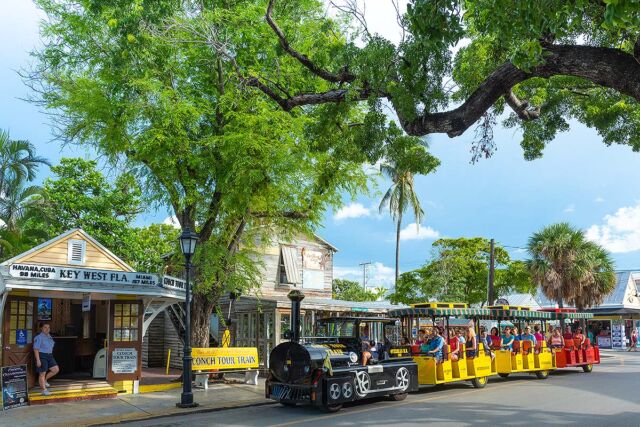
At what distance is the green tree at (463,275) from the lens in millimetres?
33562

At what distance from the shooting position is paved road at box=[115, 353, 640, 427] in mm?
10305

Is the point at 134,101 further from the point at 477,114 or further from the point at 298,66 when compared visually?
the point at 477,114

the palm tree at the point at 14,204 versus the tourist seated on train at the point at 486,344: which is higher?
the palm tree at the point at 14,204

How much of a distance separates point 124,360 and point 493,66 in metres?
11.4

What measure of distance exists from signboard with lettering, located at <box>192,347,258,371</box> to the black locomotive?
2957mm

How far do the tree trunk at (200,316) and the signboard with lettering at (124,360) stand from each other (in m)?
1.92

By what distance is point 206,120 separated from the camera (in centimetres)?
1638

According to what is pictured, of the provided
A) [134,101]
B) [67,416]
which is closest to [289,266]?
[134,101]

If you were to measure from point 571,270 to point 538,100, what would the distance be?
69.9 feet

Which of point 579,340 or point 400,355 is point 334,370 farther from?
point 579,340

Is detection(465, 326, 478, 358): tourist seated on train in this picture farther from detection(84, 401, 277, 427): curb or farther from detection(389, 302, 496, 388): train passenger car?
detection(84, 401, 277, 427): curb

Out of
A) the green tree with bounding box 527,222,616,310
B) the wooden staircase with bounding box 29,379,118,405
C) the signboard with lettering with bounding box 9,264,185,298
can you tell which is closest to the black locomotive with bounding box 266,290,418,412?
the signboard with lettering with bounding box 9,264,185,298

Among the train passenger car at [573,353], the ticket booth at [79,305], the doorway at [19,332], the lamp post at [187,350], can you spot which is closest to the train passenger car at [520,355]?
the train passenger car at [573,353]

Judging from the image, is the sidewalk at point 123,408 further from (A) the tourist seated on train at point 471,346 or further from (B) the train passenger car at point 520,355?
(B) the train passenger car at point 520,355
